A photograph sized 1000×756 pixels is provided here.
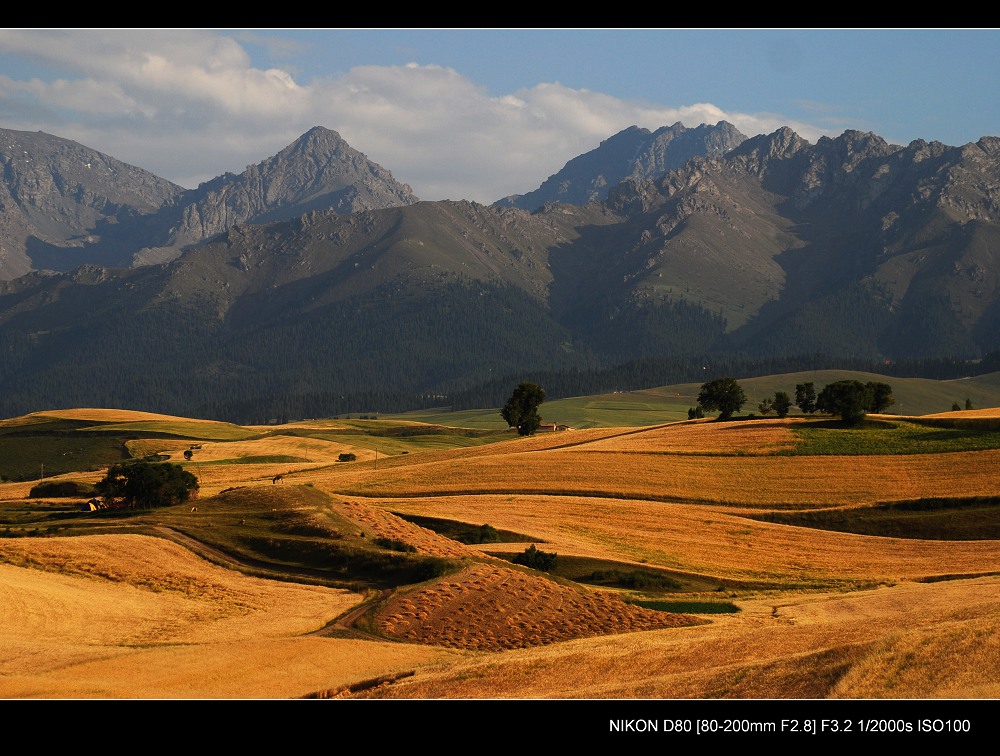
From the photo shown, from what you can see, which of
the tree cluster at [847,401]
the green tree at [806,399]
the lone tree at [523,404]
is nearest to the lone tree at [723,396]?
the green tree at [806,399]

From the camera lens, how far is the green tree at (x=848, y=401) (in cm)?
12438

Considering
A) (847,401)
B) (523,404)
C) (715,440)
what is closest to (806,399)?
(847,401)

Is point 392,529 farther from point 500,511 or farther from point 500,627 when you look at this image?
point 500,627

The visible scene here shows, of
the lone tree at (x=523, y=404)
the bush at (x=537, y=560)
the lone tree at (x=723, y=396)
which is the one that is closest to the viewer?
the bush at (x=537, y=560)

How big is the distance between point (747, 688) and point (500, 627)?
23282 millimetres

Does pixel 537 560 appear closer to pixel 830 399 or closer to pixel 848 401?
pixel 848 401

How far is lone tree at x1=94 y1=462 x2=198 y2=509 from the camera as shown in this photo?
300ft

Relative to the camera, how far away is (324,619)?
53.6 meters

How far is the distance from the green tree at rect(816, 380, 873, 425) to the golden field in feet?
35.9

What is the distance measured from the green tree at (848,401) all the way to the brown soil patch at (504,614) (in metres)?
71.6

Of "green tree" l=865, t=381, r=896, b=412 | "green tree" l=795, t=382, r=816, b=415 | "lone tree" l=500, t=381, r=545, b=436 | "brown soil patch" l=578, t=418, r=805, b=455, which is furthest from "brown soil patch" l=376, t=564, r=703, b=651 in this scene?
"lone tree" l=500, t=381, r=545, b=436

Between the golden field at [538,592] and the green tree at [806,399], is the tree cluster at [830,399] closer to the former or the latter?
the green tree at [806,399]

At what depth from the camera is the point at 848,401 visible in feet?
409
